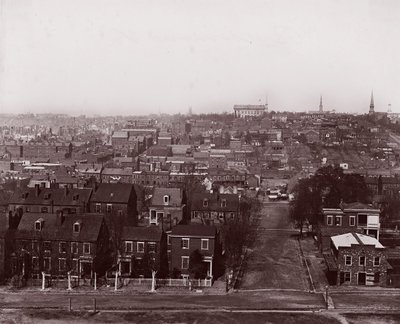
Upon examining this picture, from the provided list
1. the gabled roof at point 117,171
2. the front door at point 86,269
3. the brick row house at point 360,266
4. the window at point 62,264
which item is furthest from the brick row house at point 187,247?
the gabled roof at point 117,171

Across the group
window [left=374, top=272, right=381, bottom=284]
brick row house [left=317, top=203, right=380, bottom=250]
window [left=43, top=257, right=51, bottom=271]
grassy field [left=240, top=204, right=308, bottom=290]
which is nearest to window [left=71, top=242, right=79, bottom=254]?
window [left=43, top=257, right=51, bottom=271]

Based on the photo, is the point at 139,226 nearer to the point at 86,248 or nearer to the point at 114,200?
the point at 86,248

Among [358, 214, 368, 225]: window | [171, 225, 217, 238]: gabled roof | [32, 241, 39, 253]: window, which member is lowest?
[32, 241, 39, 253]: window

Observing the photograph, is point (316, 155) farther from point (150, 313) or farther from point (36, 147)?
point (150, 313)

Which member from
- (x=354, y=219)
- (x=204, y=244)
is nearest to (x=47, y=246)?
(x=204, y=244)

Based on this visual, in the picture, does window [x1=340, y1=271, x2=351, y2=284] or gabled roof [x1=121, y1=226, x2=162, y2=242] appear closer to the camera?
window [x1=340, y1=271, x2=351, y2=284]

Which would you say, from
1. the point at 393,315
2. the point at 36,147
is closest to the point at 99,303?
the point at 393,315

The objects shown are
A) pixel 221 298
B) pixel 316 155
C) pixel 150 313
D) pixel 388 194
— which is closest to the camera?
pixel 150 313

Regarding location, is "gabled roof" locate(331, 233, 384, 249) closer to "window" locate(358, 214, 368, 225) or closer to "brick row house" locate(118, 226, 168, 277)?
"window" locate(358, 214, 368, 225)
